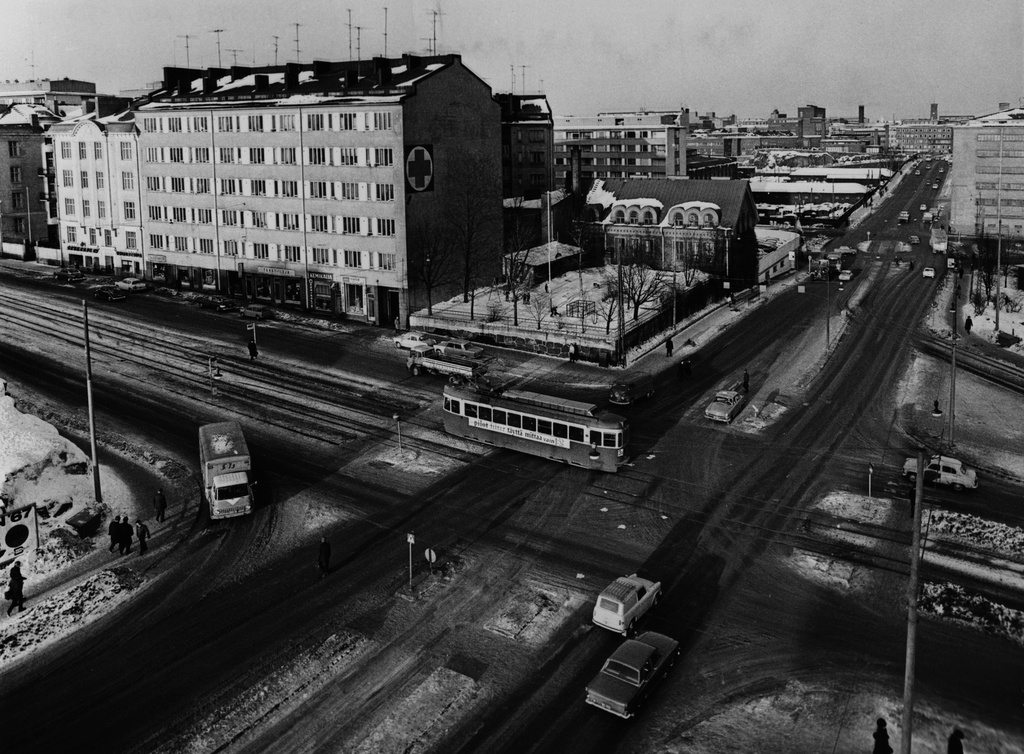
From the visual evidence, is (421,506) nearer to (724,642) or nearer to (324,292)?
(724,642)

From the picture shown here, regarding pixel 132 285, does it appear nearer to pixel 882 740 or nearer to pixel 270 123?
pixel 270 123

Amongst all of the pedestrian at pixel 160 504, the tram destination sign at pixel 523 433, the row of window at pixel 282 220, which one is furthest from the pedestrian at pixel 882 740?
the row of window at pixel 282 220

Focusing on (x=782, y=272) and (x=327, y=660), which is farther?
(x=782, y=272)

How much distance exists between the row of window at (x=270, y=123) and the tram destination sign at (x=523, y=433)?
33.4 m

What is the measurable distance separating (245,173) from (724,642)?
64.3 metres

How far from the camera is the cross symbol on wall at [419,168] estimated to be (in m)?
69.9

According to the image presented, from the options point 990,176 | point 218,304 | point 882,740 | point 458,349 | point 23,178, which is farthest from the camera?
point 990,176

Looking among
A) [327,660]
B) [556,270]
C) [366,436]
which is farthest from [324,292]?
[327,660]

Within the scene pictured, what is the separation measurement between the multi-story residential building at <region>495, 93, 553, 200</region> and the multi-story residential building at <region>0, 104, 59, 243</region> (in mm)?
55917

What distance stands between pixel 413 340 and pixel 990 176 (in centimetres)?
8464

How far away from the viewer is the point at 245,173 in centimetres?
7906

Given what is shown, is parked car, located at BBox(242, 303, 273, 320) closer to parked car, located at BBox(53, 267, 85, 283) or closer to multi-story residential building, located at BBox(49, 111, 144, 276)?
multi-story residential building, located at BBox(49, 111, 144, 276)

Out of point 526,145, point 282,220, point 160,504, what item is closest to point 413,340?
point 282,220

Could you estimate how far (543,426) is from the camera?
41625 mm
